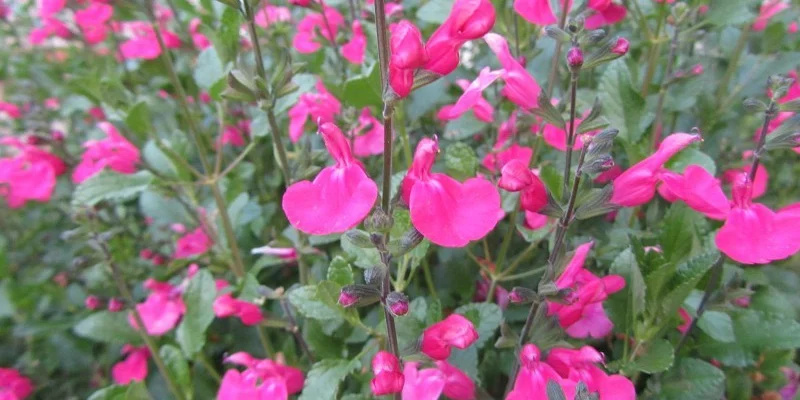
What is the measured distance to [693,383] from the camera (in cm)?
79

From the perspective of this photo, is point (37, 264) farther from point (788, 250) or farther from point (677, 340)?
point (788, 250)

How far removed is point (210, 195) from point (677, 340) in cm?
114

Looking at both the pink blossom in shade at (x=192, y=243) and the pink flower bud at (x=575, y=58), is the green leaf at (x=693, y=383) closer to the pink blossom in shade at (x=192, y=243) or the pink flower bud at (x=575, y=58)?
the pink flower bud at (x=575, y=58)

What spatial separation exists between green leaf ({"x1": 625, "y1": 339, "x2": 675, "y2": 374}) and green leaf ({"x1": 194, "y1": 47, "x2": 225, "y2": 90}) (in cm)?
92

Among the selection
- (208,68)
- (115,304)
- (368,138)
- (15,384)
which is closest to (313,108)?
(368,138)

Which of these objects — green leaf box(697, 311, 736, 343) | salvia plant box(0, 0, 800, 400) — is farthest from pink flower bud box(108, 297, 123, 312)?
green leaf box(697, 311, 736, 343)

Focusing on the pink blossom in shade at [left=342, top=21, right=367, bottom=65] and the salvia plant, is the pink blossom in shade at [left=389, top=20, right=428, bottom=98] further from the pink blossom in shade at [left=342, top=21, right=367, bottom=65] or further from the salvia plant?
Answer: the pink blossom in shade at [left=342, top=21, right=367, bottom=65]

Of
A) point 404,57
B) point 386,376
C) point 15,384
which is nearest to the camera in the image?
point 404,57

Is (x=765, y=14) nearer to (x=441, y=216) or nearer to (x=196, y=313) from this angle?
(x=441, y=216)

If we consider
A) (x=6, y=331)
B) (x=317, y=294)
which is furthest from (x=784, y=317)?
(x=6, y=331)

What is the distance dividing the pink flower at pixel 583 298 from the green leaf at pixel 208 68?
2.65 ft

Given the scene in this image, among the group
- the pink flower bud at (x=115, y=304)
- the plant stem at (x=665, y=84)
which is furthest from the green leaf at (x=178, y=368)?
the plant stem at (x=665, y=84)

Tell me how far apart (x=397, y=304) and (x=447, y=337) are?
0.11 metres

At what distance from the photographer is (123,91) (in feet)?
4.22
